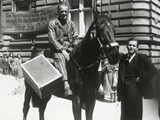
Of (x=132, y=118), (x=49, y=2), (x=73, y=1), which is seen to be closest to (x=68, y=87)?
(x=132, y=118)

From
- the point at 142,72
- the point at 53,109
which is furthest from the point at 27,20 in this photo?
the point at 142,72

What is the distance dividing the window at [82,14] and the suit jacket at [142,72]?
7.96m

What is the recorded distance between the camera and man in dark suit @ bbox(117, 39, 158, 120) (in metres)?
4.44

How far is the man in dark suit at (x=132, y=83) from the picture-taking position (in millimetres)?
4438

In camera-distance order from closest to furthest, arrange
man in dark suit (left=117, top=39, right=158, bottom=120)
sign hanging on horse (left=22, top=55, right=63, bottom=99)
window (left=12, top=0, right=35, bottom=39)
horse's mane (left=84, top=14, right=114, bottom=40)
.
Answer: horse's mane (left=84, top=14, right=114, bottom=40) → man in dark suit (left=117, top=39, right=158, bottom=120) → sign hanging on horse (left=22, top=55, right=63, bottom=99) → window (left=12, top=0, right=35, bottom=39)

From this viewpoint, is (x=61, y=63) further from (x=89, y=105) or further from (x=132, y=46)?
(x=132, y=46)

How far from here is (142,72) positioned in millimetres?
4418

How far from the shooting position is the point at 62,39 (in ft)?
16.5

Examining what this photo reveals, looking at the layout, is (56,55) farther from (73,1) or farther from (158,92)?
(73,1)

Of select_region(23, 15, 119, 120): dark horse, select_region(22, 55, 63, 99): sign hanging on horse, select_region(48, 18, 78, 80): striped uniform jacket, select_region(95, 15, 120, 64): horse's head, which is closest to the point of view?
select_region(95, 15, 120, 64): horse's head

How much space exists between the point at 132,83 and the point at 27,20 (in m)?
11.3

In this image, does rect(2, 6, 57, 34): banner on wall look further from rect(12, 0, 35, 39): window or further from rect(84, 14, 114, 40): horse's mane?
rect(84, 14, 114, 40): horse's mane

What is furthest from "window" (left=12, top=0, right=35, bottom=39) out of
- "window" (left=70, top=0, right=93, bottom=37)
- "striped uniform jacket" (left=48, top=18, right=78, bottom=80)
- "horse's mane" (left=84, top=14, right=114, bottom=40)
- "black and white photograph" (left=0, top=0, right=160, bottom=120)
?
"horse's mane" (left=84, top=14, right=114, bottom=40)

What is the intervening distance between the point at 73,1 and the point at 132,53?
29.0ft
